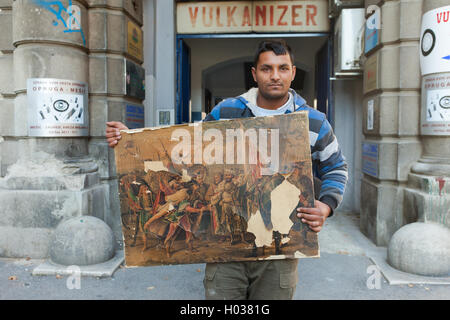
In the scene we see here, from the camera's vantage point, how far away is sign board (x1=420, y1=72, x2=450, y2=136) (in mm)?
4758

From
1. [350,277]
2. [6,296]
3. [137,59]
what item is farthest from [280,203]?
[137,59]

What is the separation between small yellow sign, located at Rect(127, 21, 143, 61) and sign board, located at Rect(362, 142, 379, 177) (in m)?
3.89

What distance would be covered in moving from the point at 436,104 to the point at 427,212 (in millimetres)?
1338

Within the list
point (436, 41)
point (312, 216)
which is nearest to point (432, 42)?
point (436, 41)

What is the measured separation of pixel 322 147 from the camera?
221 centimetres

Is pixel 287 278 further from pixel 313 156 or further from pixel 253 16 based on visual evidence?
pixel 253 16

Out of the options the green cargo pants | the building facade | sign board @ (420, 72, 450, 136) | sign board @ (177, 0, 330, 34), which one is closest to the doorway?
sign board @ (177, 0, 330, 34)

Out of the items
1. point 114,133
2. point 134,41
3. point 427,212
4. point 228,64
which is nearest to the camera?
point 114,133

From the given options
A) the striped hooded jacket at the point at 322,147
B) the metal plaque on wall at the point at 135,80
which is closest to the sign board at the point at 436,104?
the striped hooded jacket at the point at 322,147

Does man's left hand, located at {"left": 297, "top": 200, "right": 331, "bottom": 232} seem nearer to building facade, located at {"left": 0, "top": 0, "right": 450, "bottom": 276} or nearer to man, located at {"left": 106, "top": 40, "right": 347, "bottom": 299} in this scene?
man, located at {"left": 106, "top": 40, "right": 347, "bottom": 299}

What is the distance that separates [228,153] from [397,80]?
410cm

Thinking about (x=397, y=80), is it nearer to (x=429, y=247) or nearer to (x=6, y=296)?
(x=429, y=247)

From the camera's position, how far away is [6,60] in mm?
5566

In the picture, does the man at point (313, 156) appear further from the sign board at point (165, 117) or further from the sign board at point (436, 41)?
the sign board at point (165, 117)
